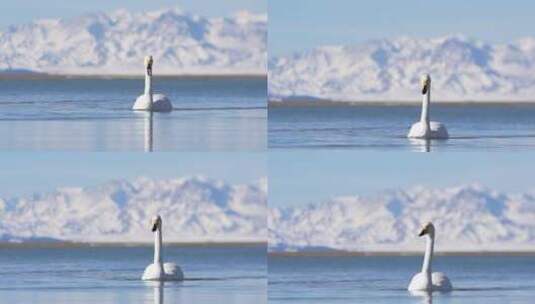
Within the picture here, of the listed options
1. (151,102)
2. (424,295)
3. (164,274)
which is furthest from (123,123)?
(424,295)

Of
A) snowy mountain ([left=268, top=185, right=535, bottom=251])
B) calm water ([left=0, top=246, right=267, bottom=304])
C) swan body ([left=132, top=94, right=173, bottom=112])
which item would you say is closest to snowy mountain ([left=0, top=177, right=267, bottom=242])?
snowy mountain ([left=268, top=185, right=535, bottom=251])

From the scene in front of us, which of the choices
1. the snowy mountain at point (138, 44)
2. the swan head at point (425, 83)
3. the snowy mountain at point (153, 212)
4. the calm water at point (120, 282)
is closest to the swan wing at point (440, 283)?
the calm water at point (120, 282)

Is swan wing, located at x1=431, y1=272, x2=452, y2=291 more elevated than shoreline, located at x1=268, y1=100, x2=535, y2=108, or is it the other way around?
shoreline, located at x1=268, y1=100, x2=535, y2=108

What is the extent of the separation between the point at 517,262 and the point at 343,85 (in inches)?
1611

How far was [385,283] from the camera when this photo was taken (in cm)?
3481

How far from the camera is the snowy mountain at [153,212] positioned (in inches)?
2886

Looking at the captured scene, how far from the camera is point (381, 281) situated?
36.0 m

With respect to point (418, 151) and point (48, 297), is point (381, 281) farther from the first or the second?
point (48, 297)

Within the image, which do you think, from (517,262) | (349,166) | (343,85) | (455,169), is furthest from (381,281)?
(343,85)

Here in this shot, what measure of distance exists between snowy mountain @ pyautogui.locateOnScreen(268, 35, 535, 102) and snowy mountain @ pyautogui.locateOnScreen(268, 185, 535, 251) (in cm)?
451

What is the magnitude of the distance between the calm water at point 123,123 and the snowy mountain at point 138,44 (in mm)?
39058

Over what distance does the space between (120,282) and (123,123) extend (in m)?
3.62

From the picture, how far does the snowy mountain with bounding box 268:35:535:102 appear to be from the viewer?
83500mm

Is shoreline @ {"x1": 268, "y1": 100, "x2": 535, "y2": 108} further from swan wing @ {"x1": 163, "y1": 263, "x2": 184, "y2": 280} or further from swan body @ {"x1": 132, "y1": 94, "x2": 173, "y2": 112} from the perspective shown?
swan wing @ {"x1": 163, "y1": 263, "x2": 184, "y2": 280}
